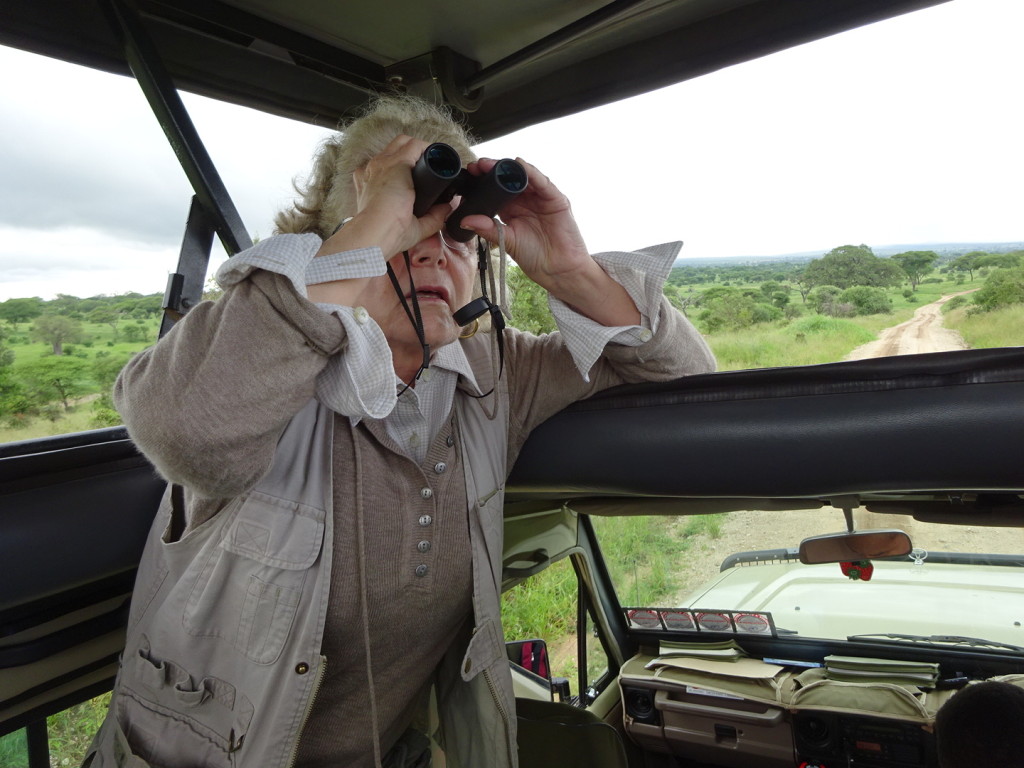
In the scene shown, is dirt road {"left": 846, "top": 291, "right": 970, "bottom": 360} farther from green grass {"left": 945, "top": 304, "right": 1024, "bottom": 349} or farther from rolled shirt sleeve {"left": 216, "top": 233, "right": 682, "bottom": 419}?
rolled shirt sleeve {"left": 216, "top": 233, "right": 682, "bottom": 419}

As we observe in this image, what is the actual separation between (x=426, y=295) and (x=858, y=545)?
1128 millimetres

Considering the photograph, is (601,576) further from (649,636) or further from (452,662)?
(452,662)

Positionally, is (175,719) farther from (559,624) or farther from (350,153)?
(559,624)

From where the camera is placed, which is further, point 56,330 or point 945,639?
point 945,639

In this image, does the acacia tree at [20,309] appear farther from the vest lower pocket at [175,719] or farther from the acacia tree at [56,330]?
the vest lower pocket at [175,719]

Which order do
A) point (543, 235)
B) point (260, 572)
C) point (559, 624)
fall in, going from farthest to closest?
point (559, 624), point (543, 235), point (260, 572)

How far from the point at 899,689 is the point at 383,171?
6.62 feet

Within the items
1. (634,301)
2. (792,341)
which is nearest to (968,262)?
(792,341)

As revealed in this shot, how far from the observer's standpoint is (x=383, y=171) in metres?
1.15

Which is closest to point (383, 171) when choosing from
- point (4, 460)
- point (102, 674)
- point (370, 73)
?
point (370, 73)

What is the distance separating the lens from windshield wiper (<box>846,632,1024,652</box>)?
202 cm

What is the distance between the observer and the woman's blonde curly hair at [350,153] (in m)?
1.41

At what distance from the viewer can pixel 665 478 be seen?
1257 mm

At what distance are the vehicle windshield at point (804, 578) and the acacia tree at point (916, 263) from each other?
0.56 m
